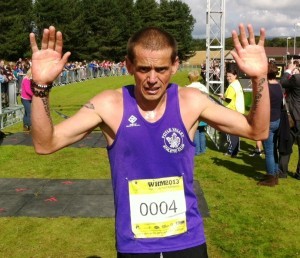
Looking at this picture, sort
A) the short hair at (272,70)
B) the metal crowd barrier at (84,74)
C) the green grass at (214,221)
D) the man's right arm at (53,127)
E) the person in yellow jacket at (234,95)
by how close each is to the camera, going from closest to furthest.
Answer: the man's right arm at (53,127) → the green grass at (214,221) → the short hair at (272,70) → the person in yellow jacket at (234,95) → the metal crowd barrier at (84,74)

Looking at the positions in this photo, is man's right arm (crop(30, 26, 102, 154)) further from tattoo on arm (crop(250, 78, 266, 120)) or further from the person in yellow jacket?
the person in yellow jacket

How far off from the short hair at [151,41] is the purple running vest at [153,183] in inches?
10.2

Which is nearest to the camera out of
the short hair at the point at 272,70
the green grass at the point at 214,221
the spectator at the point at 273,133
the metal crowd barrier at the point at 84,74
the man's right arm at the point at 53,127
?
the man's right arm at the point at 53,127

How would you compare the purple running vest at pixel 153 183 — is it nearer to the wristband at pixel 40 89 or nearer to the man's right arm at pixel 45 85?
the man's right arm at pixel 45 85

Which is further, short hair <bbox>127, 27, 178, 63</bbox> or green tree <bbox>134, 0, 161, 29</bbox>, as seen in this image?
green tree <bbox>134, 0, 161, 29</bbox>

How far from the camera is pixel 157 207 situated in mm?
2670

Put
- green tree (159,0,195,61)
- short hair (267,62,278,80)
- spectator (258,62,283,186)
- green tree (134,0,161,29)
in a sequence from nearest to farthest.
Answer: short hair (267,62,278,80) < spectator (258,62,283,186) < green tree (134,0,161,29) < green tree (159,0,195,61)

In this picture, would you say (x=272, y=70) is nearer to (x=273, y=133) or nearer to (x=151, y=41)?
(x=273, y=133)

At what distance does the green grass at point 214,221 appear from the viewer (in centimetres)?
535

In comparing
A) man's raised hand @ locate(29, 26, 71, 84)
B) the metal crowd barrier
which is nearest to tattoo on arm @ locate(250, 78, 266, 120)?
man's raised hand @ locate(29, 26, 71, 84)

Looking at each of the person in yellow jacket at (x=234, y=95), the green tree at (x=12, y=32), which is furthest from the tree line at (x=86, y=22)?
the person in yellow jacket at (x=234, y=95)

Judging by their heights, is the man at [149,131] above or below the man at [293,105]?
above

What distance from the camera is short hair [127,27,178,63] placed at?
253 cm

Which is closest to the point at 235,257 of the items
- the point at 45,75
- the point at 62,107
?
the point at 45,75
